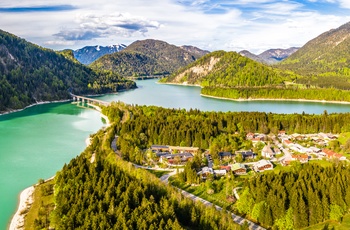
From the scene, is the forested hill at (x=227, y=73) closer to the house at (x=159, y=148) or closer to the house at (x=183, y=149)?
the house at (x=183, y=149)

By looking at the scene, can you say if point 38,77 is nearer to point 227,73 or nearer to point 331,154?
point 227,73

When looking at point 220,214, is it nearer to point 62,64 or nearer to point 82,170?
point 82,170

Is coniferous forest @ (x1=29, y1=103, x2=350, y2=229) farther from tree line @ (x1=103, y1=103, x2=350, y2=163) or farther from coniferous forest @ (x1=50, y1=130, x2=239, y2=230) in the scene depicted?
tree line @ (x1=103, y1=103, x2=350, y2=163)

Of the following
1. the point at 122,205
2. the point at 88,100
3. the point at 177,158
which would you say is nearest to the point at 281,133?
the point at 177,158

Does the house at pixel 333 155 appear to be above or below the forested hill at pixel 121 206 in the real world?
above

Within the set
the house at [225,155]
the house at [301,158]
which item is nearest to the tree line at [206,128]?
the house at [225,155]

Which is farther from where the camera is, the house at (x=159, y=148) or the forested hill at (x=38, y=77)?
the forested hill at (x=38, y=77)

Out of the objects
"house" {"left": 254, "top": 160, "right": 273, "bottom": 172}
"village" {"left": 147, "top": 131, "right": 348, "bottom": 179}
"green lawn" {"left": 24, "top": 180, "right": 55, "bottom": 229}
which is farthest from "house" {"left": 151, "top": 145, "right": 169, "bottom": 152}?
"green lawn" {"left": 24, "top": 180, "right": 55, "bottom": 229}
